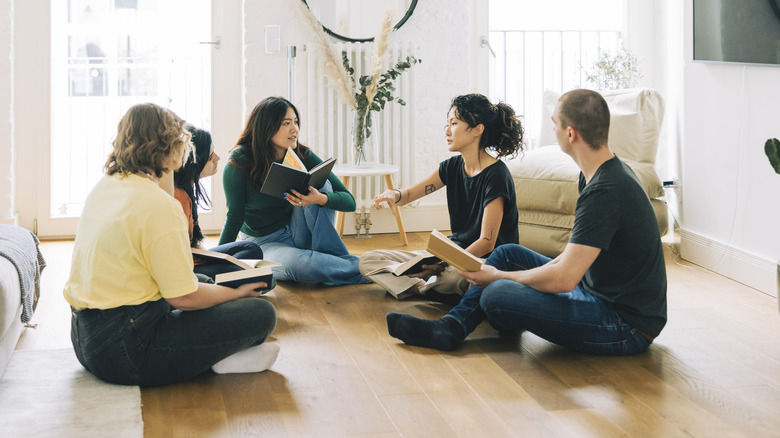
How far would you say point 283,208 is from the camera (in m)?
3.91

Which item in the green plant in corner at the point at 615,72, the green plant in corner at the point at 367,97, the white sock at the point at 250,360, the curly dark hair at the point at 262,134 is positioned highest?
the green plant in corner at the point at 615,72

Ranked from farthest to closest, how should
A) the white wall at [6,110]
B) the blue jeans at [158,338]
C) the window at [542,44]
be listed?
the window at [542,44] < the white wall at [6,110] < the blue jeans at [158,338]

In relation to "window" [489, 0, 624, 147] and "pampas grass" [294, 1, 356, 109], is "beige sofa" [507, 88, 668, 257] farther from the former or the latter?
"pampas grass" [294, 1, 356, 109]

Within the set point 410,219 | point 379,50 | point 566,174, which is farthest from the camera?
point 410,219

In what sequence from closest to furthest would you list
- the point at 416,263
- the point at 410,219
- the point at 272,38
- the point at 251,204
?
the point at 416,263 < the point at 251,204 < the point at 272,38 < the point at 410,219

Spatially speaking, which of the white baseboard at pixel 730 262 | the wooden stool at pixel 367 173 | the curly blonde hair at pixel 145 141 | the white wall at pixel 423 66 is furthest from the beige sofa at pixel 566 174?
the curly blonde hair at pixel 145 141

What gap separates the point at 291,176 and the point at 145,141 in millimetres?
1147

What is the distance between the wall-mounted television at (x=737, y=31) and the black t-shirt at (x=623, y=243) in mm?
1278

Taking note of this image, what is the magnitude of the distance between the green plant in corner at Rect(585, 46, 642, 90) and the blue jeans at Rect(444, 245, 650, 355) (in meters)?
2.63

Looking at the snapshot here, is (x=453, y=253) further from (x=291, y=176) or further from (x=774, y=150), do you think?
(x=774, y=150)

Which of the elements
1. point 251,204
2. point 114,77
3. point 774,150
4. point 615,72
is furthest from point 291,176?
point 615,72

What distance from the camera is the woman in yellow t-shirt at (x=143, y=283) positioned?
227 cm

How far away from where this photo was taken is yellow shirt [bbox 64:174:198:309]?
2.26 metres

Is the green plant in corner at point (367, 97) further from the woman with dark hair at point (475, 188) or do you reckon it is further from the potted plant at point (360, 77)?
the woman with dark hair at point (475, 188)
